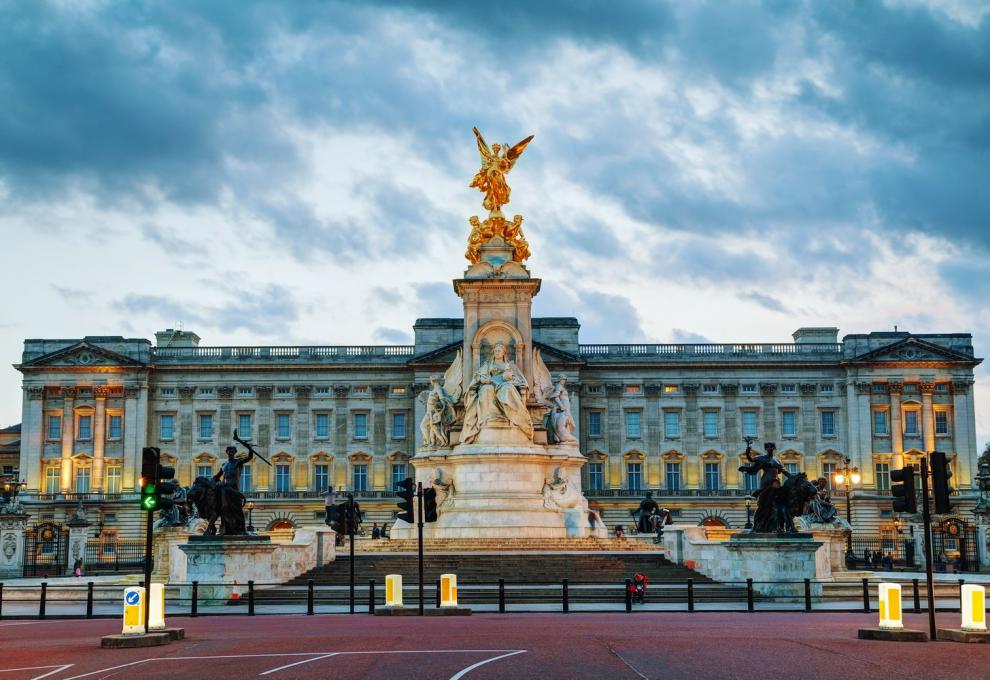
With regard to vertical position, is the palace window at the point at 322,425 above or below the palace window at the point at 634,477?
above

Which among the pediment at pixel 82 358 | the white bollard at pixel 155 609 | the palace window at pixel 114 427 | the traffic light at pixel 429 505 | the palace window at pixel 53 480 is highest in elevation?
the pediment at pixel 82 358

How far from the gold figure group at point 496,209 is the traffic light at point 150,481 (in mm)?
29641

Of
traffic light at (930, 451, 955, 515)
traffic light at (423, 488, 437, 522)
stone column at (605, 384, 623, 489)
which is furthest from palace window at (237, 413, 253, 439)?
traffic light at (930, 451, 955, 515)

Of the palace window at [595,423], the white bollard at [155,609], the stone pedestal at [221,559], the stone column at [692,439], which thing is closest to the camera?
the white bollard at [155,609]

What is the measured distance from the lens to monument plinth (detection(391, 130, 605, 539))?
1823 inches

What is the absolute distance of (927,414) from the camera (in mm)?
100500

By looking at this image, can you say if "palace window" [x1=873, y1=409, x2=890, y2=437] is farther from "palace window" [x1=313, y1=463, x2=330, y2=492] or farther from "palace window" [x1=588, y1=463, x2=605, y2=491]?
"palace window" [x1=313, y1=463, x2=330, y2=492]

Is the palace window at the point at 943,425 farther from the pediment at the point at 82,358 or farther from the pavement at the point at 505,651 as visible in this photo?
the pavement at the point at 505,651

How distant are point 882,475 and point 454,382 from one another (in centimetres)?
5971

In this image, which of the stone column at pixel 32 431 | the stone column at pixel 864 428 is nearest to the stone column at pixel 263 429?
the stone column at pixel 32 431

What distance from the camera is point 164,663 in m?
18.6

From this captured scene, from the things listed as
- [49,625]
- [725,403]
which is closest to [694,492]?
[725,403]

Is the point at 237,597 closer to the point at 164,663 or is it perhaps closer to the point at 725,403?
the point at 164,663

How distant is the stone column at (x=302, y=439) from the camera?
333 ft
